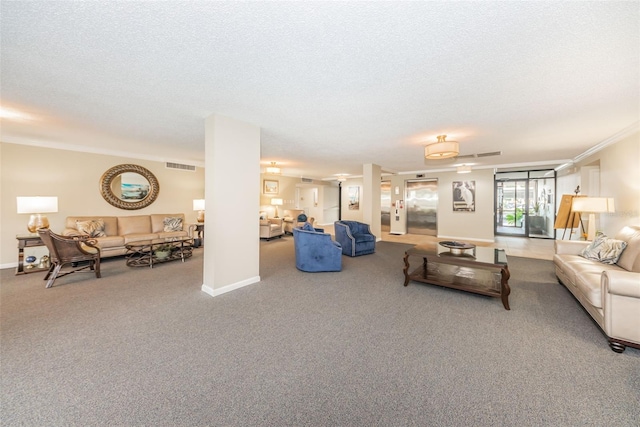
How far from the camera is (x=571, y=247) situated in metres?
3.94

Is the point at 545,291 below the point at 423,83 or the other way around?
below

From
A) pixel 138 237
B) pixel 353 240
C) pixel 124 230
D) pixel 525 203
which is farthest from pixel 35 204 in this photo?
pixel 525 203

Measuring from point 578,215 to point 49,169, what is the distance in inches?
490

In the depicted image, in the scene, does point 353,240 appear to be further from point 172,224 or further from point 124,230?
point 124,230

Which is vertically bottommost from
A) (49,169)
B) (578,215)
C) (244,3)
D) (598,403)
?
(598,403)

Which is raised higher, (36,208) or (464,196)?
(464,196)

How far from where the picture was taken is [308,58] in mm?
2104

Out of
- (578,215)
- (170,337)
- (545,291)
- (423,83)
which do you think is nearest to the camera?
(170,337)

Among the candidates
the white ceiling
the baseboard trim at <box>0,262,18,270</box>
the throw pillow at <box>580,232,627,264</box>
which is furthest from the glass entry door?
the baseboard trim at <box>0,262,18,270</box>

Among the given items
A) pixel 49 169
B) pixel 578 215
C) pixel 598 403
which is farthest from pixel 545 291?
pixel 49 169

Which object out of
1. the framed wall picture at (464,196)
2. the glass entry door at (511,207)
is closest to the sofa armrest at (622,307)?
the framed wall picture at (464,196)

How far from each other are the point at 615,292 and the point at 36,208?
836 centimetres

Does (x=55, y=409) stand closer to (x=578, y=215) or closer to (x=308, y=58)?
(x=308, y=58)

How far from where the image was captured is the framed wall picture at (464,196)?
8.60 m
